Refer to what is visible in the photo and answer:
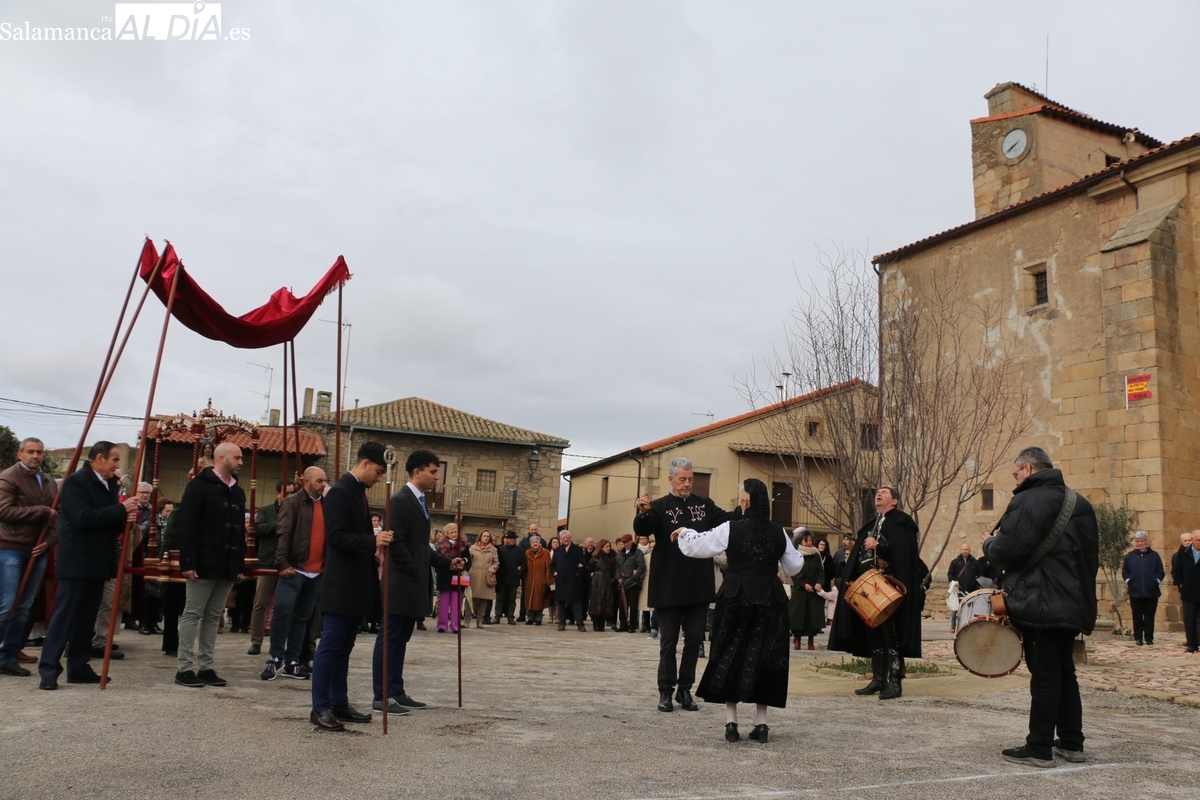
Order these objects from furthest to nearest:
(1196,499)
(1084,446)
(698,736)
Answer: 1. (1084,446)
2. (1196,499)
3. (698,736)

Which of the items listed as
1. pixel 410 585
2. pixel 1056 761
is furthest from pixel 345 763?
pixel 1056 761

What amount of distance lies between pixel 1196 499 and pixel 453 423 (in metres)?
26.6

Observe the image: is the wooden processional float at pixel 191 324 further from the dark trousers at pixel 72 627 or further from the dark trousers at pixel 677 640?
the dark trousers at pixel 677 640

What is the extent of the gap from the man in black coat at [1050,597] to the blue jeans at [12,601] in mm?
7089

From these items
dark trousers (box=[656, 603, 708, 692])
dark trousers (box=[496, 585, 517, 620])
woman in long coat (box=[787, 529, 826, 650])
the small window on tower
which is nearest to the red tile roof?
the small window on tower

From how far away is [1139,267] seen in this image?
61.4ft

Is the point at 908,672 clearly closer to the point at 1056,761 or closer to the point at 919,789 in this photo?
the point at 1056,761

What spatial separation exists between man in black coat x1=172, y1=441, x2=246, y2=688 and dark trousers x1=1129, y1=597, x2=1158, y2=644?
13.9 meters

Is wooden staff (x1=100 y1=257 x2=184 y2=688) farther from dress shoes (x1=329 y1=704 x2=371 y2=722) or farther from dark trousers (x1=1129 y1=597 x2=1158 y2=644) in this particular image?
dark trousers (x1=1129 y1=597 x2=1158 y2=644)

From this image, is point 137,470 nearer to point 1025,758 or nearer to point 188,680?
point 188,680

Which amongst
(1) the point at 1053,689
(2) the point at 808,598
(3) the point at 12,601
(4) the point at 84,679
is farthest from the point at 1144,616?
(3) the point at 12,601

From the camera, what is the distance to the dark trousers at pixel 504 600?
1956 cm

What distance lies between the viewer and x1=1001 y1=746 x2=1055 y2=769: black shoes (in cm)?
Answer: 545

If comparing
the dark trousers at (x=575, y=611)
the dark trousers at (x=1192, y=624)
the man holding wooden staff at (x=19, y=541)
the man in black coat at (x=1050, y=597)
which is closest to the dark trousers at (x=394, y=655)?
the man holding wooden staff at (x=19, y=541)
